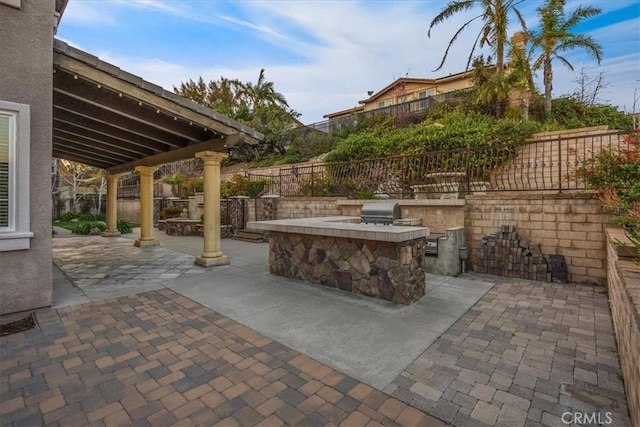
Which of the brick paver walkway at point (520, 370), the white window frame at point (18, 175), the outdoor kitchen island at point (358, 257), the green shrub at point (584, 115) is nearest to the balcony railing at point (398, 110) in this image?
the green shrub at point (584, 115)

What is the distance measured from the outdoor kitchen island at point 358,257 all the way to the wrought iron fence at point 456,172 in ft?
11.7

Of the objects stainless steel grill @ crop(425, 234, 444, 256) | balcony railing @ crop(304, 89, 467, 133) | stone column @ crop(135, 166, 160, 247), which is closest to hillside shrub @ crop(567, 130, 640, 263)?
stainless steel grill @ crop(425, 234, 444, 256)

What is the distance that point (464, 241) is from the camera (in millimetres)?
6434

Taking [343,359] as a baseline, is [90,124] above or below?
above

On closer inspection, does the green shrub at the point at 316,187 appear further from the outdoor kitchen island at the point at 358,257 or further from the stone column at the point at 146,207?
the stone column at the point at 146,207

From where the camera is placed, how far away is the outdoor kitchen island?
4312 millimetres

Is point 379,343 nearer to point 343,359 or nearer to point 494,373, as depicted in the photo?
point 343,359

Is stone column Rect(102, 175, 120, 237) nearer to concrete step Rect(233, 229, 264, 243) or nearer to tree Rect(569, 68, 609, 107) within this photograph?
concrete step Rect(233, 229, 264, 243)

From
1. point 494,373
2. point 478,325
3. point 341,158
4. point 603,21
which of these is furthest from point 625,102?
point 494,373

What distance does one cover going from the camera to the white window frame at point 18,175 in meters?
3.85

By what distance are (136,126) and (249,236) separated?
5529 mm

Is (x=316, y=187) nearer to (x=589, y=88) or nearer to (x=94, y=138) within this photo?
(x=94, y=138)

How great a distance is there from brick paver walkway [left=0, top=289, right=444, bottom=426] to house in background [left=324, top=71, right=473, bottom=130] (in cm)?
1618

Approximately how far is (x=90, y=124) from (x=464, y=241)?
8408 mm
